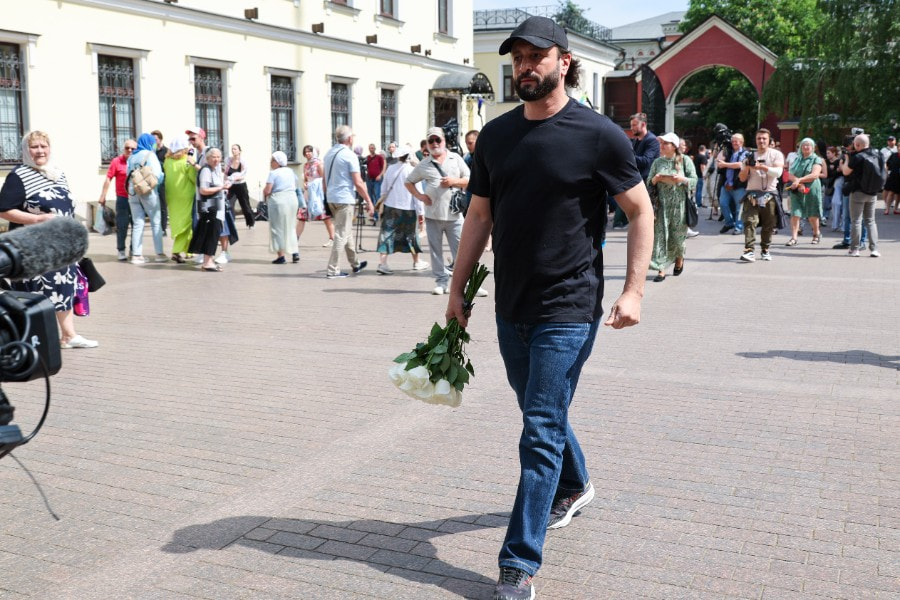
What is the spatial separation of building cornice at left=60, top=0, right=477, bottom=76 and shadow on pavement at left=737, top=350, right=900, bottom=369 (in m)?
15.2

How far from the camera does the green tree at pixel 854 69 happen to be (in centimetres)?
2775

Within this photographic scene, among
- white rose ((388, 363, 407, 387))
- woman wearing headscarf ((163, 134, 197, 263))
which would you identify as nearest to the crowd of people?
woman wearing headscarf ((163, 134, 197, 263))

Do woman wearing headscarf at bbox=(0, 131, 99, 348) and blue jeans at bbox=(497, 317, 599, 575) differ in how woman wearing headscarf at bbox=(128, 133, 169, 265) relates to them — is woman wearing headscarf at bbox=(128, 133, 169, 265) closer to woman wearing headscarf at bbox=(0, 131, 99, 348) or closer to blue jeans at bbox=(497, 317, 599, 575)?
woman wearing headscarf at bbox=(0, 131, 99, 348)

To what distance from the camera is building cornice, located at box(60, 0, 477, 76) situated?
20.0 metres

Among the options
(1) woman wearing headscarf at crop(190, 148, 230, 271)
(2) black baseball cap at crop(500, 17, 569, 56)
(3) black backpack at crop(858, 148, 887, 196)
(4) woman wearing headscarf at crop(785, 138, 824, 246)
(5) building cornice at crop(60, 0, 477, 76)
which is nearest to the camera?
(2) black baseball cap at crop(500, 17, 569, 56)

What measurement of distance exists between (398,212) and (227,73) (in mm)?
11890

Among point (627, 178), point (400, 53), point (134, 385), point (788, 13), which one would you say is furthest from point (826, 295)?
point (788, 13)

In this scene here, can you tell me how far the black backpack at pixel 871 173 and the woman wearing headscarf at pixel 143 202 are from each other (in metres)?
9.40

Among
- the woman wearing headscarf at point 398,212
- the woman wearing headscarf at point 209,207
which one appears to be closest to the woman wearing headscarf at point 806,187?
the woman wearing headscarf at point 398,212

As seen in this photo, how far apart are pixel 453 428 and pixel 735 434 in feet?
4.87

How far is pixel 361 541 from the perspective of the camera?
4.07 m

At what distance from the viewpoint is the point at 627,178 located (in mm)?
3615

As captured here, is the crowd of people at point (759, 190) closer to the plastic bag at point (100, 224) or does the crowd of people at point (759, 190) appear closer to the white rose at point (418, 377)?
the white rose at point (418, 377)

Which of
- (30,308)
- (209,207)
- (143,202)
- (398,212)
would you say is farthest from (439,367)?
(143,202)
